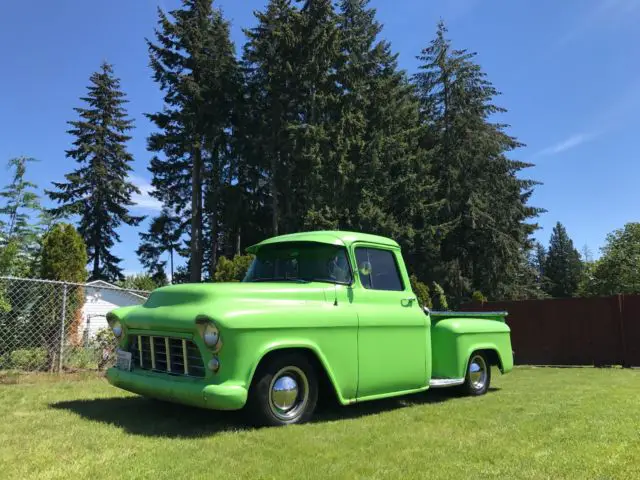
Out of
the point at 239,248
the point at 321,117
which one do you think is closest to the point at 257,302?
the point at 321,117

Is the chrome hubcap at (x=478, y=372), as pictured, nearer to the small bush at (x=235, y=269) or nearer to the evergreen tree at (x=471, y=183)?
the small bush at (x=235, y=269)

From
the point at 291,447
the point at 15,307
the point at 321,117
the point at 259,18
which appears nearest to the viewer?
the point at 291,447

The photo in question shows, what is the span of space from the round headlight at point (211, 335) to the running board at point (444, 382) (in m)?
3.25

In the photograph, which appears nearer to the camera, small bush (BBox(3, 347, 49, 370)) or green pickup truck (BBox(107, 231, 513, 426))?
green pickup truck (BBox(107, 231, 513, 426))

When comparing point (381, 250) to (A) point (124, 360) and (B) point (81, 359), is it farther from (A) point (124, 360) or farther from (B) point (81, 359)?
(B) point (81, 359)

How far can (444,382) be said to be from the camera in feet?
22.9

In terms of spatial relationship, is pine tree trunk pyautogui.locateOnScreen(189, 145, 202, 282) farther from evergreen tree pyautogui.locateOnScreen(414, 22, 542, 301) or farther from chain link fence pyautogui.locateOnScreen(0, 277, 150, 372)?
chain link fence pyautogui.locateOnScreen(0, 277, 150, 372)

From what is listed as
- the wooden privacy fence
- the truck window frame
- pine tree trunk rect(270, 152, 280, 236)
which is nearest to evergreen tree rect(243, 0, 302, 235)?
pine tree trunk rect(270, 152, 280, 236)

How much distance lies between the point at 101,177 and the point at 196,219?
13091mm

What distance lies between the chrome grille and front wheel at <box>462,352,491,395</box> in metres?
4.33

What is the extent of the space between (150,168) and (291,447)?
35866mm

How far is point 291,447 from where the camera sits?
14.2 ft

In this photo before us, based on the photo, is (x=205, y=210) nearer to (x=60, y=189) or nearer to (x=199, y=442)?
(x=60, y=189)

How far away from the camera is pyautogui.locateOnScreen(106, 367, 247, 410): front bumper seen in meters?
4.55
